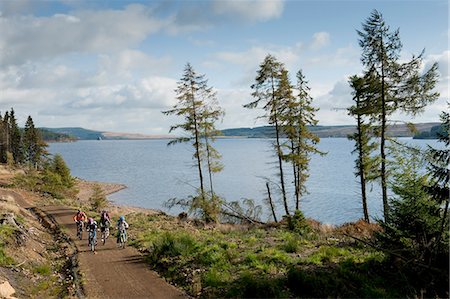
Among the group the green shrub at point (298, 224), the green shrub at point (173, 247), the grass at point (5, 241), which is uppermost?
the grass at point (5, 241)

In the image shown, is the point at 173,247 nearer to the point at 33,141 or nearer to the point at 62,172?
the point at 62,172

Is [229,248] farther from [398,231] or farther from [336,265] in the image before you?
[398,231]

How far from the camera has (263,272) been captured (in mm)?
13852

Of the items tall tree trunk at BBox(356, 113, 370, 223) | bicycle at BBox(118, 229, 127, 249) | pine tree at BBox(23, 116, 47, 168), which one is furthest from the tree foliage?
pine tree at BBox(23, 116, 47, 168)

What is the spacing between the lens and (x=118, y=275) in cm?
1564

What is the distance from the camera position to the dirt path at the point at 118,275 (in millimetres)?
13516

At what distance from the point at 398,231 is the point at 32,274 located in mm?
14830

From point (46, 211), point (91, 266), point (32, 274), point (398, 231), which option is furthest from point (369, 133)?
point (46, 211)

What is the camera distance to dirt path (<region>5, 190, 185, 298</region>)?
44.3 feet

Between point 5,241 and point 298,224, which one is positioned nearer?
point 5,241

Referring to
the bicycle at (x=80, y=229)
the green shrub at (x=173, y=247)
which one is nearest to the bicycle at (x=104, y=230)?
the bicycle at (x=80, y=229)

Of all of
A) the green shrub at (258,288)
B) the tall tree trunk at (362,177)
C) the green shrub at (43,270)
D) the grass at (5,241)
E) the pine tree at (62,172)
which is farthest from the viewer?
the pine tree at (62,172)

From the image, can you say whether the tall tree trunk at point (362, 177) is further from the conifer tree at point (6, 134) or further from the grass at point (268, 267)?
the conifer tree at point (6, 134)

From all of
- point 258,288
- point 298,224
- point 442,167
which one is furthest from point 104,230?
point 442,167
